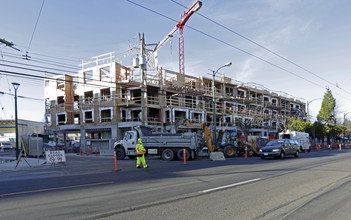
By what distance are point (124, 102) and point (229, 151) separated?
59.6 feet

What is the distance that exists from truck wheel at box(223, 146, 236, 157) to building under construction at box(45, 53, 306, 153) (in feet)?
41.8

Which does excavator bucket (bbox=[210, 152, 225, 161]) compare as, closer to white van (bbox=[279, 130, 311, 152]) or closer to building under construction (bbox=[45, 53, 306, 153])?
building under construction (bbox=[45, 53, 306, 153])

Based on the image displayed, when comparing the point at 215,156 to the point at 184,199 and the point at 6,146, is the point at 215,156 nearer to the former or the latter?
the point at 184,199

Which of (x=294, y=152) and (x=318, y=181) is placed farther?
(x=294, y=152)

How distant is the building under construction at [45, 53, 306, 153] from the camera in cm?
3712

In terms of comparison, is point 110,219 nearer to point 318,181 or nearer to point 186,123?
point 318,181

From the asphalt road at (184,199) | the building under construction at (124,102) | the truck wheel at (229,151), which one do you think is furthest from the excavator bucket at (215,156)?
the building under construction at (124,102)

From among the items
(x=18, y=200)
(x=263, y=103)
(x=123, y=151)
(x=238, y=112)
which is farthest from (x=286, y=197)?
(x=263, y=103)

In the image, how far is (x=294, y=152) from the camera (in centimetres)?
2147

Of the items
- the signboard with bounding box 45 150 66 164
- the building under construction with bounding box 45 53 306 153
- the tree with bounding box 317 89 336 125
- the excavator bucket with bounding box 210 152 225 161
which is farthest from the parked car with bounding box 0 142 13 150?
the tree with bounding box 317 89 336 125

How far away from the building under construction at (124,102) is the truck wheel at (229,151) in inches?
501

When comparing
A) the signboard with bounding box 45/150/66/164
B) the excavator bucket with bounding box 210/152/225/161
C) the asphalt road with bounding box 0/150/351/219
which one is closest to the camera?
the asphalt road with bounding box 0/150/351/219

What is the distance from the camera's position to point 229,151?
23.3 meters

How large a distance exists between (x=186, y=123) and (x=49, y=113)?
99.4ft
